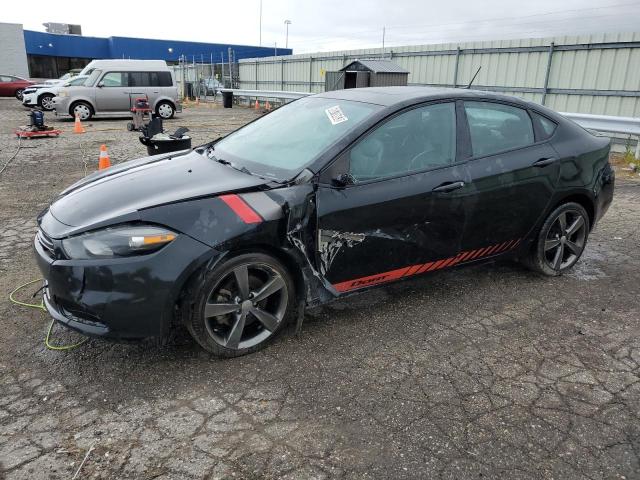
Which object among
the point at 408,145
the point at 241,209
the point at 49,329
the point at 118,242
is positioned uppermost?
the point at 408,145

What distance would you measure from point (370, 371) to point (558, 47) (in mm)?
11701

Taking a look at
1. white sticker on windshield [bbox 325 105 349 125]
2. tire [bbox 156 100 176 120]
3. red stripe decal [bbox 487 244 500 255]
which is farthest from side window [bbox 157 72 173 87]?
red stripe decal [bbox 487 244 500 255]

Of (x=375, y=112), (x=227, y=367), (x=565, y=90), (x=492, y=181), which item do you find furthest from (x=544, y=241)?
(x=565, y=90)

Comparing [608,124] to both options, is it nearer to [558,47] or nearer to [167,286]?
[558,47]

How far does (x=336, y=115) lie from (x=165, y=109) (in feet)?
53.4

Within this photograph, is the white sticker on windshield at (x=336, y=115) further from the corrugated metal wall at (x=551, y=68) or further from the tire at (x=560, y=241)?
the corrugated metal wall at (x=551, y=68)

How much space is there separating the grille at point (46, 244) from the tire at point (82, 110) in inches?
609

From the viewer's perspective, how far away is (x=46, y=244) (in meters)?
2.96

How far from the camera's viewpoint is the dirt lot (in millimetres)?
2326

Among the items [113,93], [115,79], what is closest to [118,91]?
[113,93]

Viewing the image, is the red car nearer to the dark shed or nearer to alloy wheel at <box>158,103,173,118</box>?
alloy wheel at <box>158,103,173,118</box>

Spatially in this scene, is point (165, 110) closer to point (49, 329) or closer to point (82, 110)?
point (82, 110)

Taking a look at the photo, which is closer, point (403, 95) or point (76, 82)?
point (403, 95)

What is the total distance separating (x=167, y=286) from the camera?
8.99ft
